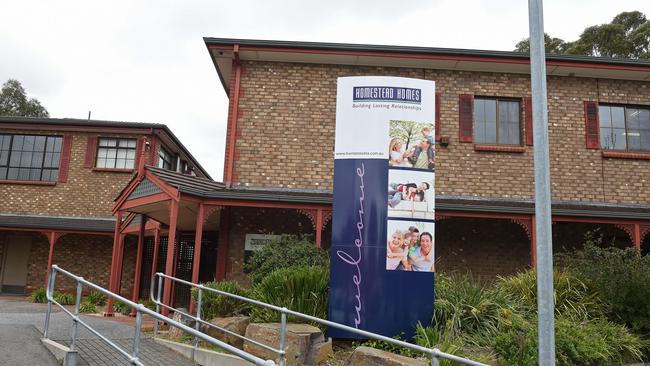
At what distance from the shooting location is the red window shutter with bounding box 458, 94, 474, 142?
1397 cm

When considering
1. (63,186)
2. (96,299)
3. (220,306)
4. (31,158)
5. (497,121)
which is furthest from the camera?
(31,158)

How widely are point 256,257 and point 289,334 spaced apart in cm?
378

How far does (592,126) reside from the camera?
46.5 ft

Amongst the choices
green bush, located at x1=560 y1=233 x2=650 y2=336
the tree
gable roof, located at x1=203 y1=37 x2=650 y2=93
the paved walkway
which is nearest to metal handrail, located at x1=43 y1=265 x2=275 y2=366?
the paved walkway

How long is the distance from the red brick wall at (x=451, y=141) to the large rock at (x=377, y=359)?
7493 mm

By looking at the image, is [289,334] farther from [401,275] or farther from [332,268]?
[401,275]

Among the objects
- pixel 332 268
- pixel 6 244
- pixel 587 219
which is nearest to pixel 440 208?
pixel 587 219

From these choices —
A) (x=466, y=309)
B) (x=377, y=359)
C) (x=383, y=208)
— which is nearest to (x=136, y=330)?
(x=377, y=359)

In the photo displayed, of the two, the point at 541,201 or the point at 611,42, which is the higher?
the point at 611,42

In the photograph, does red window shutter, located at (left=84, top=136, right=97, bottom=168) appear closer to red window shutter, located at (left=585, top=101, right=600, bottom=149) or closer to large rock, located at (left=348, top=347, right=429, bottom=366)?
red window shutter, located at (left=585, top=101, right=600, bottom=149)

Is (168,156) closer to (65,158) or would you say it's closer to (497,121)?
(65,158)

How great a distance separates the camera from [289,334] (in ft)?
23.7

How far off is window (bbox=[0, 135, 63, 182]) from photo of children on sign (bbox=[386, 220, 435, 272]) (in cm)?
1727

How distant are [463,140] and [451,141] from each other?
0.30 metres
